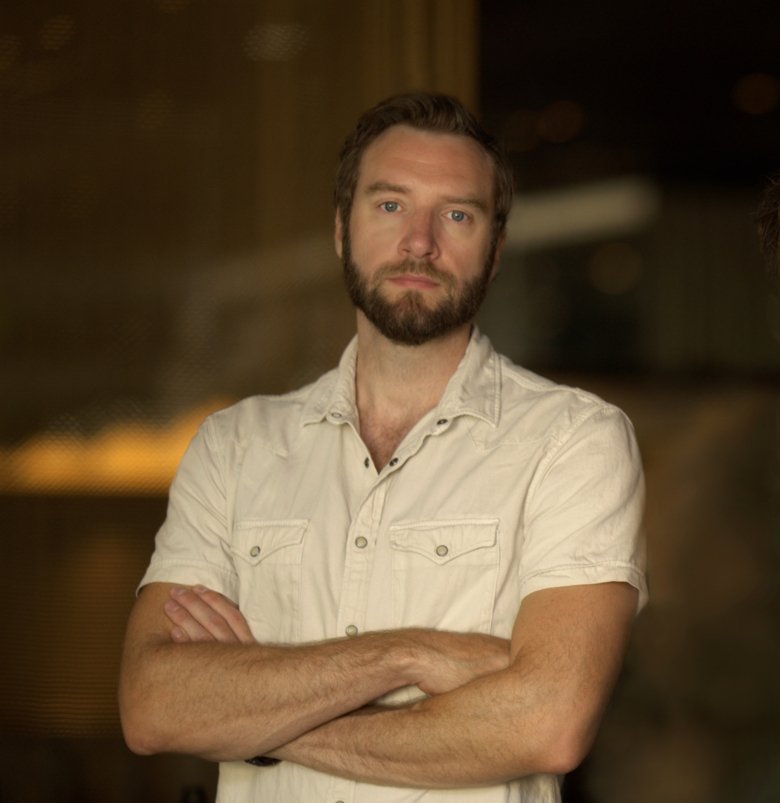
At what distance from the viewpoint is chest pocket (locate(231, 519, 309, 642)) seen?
232cm

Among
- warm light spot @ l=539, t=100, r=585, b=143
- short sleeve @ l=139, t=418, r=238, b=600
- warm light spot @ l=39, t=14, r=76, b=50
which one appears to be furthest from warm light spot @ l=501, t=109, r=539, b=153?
short sleeve @ l=139, t=418, r=238, b=600

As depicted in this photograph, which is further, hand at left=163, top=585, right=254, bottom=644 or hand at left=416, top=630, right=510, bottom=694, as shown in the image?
hand at left=163, top=585, right=254, bottom=644

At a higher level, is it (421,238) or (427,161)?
(427,161)

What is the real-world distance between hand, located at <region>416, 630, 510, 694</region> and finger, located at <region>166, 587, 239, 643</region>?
14.4 inches

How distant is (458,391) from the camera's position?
2.40 meters

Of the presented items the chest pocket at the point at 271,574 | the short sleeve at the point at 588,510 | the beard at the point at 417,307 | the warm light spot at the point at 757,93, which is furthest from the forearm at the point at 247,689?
the warm light spot at the point at 757,93

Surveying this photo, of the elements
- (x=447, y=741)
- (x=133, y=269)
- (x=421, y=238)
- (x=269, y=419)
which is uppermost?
(x=421, y=238)

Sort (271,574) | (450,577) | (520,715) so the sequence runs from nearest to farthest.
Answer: (520,715) < (450,577) < (271,574)

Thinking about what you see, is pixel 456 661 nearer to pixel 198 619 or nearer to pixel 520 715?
pixel 520 715

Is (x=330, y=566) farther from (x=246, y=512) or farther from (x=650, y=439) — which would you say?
(x=650, y=439)

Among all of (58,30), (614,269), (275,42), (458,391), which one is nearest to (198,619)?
(458,391)

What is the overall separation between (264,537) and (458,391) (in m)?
0.44

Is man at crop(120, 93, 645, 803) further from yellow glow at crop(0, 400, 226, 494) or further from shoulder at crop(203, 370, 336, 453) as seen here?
yellow glow at crop(0, 400, 226, 494)

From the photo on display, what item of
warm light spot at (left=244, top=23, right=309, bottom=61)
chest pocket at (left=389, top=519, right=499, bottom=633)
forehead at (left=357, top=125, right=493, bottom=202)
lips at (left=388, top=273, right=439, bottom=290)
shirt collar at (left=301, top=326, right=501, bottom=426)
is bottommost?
chest pocket at (left=389, top=519, right=499, bottom=633)
